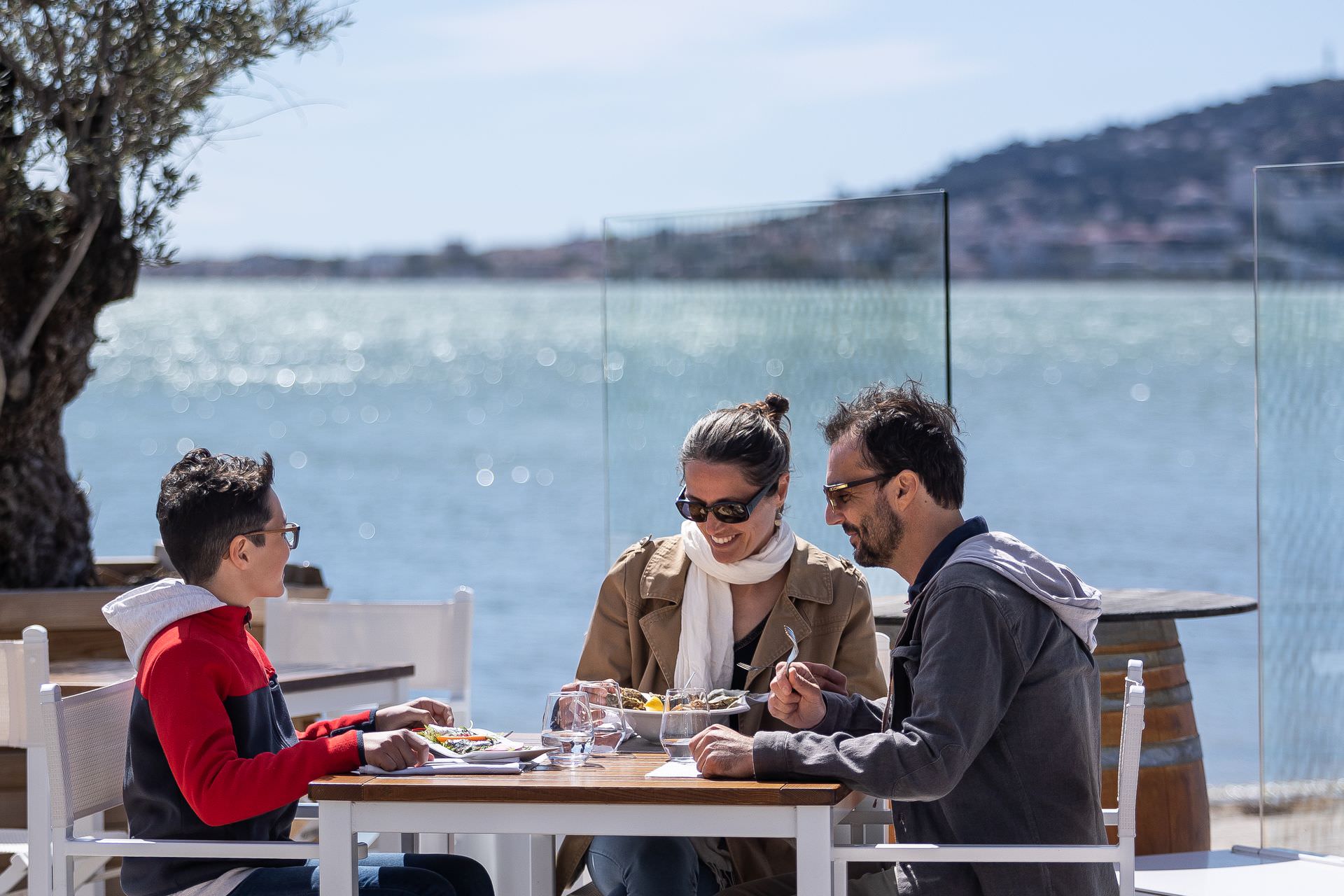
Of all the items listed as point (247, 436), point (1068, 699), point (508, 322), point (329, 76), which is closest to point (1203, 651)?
point (329, 76)

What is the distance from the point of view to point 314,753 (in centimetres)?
251

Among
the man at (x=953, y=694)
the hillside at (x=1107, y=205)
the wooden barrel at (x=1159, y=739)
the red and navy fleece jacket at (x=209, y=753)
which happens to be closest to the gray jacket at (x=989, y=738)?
the man at (x=953, y=694)

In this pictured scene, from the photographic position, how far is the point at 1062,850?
2.42 meters

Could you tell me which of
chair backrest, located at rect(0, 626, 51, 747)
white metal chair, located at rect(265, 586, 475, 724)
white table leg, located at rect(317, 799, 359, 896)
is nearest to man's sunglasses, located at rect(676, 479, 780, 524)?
white table leg, located at rect(317, 799, 359, 896)

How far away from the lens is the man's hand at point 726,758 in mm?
2426

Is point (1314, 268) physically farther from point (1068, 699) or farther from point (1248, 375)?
point (1248, 375)

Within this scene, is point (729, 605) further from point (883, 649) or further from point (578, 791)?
point (578, 791)

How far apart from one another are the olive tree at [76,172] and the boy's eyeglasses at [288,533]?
8.68ft

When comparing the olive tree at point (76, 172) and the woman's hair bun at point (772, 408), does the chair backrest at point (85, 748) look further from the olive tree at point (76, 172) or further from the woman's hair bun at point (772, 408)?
the olive tree at point (76, 172)

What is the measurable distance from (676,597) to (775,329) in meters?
1.88

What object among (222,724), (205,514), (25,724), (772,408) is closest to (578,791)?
(222,724)

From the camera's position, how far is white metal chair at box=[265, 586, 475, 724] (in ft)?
16.3

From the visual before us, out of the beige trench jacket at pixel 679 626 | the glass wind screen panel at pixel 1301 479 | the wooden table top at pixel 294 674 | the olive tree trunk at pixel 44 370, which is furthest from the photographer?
the olive tree trunk at pixel 44 370

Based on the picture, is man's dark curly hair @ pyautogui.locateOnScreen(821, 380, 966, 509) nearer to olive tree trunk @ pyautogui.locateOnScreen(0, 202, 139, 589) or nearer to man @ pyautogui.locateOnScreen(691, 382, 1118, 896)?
man @ pyautogui.locateOnScreen(691, 382, 1118, 896)
